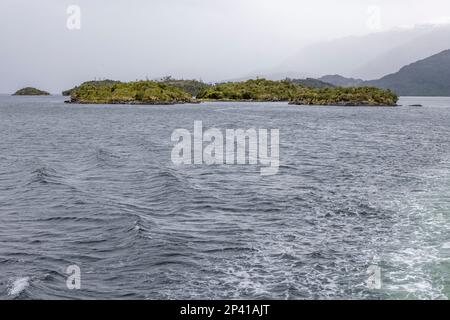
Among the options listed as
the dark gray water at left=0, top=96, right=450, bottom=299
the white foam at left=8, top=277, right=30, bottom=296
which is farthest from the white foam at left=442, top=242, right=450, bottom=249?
the white foam at left=8, top=277, right=30, bottom=296

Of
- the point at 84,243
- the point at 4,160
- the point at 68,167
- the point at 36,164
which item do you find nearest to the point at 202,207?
the point at 84,243

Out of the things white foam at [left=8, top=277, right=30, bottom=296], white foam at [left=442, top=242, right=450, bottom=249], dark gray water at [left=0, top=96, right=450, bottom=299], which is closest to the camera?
white foam at [left=8, top=277, right=30, bottom=296]

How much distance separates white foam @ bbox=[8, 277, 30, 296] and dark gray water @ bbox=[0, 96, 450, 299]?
0.04 metres

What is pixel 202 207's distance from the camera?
30.8 meters

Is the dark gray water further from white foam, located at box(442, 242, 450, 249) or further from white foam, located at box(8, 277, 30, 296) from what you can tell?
white foam, located at box(442, 242, 450, 249)

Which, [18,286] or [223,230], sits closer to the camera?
[18,286]

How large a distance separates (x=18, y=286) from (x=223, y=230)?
11.1m

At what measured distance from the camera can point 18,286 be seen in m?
17.9

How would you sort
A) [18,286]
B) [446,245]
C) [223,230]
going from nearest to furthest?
[18,286], [446,245], [223,230]

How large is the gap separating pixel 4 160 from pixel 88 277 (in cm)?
4010

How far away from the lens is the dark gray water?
18.5 metres

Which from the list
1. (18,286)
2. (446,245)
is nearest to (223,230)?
(18,286)

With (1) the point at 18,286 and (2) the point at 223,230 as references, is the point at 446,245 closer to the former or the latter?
(2) the point at 223,230
